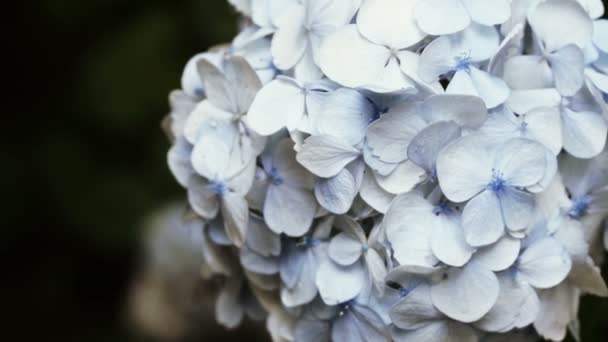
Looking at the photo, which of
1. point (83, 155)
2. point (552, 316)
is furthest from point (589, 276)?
point (83, 155)

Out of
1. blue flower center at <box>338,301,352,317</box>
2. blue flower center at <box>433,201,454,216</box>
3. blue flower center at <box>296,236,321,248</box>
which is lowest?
blue flower center at <box>338,301,352,317</box>

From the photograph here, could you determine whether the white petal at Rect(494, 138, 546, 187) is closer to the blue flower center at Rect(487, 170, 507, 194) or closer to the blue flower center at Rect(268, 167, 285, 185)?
the blue flower center at Rect(487, 170, 507, 194)

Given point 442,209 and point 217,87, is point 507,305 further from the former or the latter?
point 217,87

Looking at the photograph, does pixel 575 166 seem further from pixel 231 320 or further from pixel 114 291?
pixel 114 291

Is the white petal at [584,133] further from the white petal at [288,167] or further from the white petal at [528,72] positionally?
the white petal at [288,167]

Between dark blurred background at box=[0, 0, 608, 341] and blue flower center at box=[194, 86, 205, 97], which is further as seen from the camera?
dark blurred background at box=[0, 0, 608, 341]

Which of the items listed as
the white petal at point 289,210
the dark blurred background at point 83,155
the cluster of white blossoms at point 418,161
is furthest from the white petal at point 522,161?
the dark blurred background at point 83,155

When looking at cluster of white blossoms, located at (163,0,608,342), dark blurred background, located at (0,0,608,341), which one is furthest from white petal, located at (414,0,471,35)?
dark blurred background, located at (0,0,608,341)
